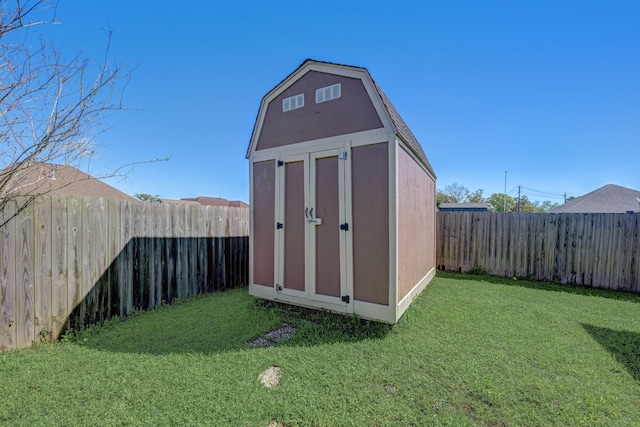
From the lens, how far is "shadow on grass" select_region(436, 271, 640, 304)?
4983mm

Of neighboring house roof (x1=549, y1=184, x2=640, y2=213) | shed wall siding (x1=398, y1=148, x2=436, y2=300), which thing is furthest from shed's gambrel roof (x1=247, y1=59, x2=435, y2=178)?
neighboring house roof (x1=549, y1=184, x2=640, y2=213)

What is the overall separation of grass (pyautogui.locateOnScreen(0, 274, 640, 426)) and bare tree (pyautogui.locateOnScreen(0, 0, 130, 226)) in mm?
1892

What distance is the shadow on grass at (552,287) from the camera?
4983 mm

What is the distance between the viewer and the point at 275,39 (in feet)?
17.4

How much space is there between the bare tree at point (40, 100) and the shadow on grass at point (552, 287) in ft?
23.6

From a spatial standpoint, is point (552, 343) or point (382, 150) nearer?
point (552, 343)

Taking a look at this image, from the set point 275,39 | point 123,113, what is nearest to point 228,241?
point 123,113

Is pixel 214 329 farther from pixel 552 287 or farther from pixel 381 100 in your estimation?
pixel 552 287

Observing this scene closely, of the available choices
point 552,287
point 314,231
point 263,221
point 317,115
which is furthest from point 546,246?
point 263,221

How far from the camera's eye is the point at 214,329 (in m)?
3.30

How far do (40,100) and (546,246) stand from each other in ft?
29.9

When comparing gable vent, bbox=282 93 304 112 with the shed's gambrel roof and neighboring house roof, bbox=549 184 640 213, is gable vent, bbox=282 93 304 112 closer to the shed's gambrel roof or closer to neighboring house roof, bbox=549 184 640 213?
the shed's gambrel roof

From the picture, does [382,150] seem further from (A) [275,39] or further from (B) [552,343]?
(A) [275,39]

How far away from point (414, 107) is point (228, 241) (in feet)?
20.0
